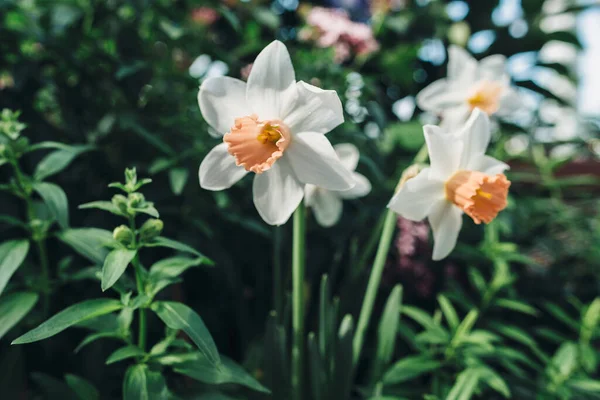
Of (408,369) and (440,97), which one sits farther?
(440,97)

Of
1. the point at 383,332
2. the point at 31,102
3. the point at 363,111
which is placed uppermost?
the point at 31,102

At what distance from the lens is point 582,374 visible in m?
0.88

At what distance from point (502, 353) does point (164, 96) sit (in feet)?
2.89

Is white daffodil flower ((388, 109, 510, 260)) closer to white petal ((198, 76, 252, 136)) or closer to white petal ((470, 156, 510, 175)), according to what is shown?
white petal ((470, 156, 510, 175))

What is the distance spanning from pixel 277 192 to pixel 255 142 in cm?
7

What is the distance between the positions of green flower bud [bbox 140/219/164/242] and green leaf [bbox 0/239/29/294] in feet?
0.56

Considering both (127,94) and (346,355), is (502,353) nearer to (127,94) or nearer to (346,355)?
(346,355)

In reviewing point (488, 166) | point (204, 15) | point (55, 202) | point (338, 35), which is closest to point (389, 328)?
point (488, 166)

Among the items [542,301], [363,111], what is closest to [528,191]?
[542,301]

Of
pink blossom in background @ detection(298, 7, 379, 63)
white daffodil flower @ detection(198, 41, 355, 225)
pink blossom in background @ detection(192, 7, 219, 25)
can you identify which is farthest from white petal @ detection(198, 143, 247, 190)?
pink blossom in background @ detection(192, 7, 219, 25)

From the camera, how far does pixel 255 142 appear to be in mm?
Answer: 577

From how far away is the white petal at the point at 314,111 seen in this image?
535 millimetres

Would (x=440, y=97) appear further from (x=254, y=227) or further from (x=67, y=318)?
(x=67, y=318)

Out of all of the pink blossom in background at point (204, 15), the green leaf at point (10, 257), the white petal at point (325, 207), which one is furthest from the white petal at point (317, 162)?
the pink blossom in background at point (204, 15)
